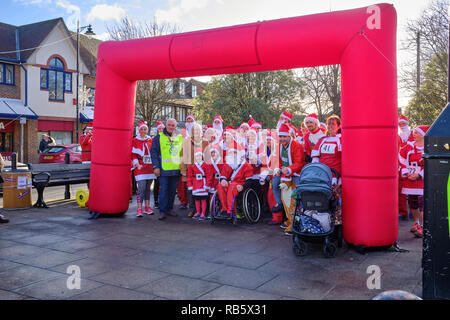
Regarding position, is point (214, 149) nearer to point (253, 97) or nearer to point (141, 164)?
point (141, 164)

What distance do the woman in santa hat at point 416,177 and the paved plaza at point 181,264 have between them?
370 mm

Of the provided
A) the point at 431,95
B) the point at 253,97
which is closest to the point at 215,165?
Answer: the point at 431,95

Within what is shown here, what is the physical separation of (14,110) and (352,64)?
25.6 m

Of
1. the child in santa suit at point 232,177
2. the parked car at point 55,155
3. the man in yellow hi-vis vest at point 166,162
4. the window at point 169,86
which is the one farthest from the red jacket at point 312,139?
the window at point 169,86

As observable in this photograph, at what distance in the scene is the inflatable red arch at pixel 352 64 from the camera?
19.3 feet

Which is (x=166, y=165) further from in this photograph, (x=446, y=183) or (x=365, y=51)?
(x=446, y=183)

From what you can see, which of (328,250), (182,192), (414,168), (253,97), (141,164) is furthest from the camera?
(253,97)

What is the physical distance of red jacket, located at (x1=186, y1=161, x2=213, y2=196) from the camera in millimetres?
8680

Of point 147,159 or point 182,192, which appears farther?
→ point 182,192

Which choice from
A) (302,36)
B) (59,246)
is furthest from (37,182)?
(302,36)

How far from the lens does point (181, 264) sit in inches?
215

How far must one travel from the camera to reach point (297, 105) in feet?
83.7

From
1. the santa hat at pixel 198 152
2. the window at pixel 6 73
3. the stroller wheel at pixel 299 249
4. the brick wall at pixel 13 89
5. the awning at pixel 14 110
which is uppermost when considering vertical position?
the window at pixel 6 73

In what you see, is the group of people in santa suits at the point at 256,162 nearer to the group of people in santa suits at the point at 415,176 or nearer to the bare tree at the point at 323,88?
the group of people in santa suits at the point at 415,176
